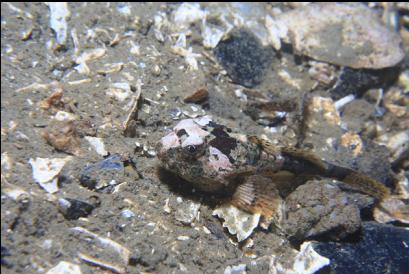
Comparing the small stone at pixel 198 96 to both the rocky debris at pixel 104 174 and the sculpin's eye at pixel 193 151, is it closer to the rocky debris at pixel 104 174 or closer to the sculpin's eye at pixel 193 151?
the sculpin's eye at pixel 193 151

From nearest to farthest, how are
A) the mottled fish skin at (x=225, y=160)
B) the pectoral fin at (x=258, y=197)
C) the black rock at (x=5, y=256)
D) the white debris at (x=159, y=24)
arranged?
the black rock at (x=5, y=256), the mottled fish skin at (x=225, y=160), the pectoral fin at (x=258, y=197), the white debris at (x=159, y=24)

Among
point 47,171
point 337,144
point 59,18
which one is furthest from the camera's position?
point 337,144

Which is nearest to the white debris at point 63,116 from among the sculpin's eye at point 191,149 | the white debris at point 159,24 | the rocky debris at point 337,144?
the sculpin's eye at point 191,149

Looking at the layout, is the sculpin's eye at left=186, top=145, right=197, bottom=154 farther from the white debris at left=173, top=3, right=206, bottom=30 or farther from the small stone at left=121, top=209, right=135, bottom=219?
the white debris at left=173, top=3, right=206, bottom=30

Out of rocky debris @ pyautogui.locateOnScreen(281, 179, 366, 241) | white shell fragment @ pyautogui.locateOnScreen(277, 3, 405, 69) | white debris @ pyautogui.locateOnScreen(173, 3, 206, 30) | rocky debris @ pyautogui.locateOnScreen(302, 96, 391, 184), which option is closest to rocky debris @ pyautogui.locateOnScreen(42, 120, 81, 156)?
rocky debris @ pyautogui.locateOnScreen(281, 179, 366, 241)

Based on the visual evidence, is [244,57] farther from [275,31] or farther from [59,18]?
[59,18]

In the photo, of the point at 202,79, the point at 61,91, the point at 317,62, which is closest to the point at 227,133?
the point at 202,79

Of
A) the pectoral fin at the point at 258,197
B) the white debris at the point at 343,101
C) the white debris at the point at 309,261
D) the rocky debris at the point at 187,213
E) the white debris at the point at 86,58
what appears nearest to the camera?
the white debris at the point at 309,261

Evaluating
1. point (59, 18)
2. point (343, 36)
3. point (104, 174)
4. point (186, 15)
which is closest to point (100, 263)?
point (104, 174)

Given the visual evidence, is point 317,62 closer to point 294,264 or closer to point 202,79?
point 202,79
